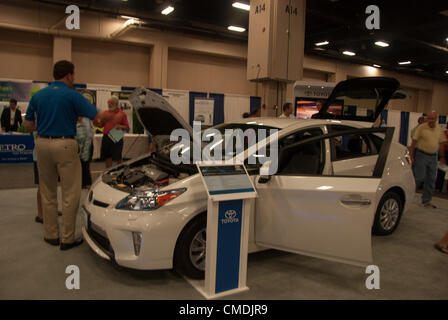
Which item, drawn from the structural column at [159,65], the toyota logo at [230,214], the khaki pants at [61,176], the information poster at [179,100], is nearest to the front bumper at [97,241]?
the khaki pants at [61,176]

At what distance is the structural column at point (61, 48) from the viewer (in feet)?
38.2

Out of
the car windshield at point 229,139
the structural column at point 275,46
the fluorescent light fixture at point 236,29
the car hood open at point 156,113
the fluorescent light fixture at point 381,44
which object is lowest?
the car windshield at point 229,139

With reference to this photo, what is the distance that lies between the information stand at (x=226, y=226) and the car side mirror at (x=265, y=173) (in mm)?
266

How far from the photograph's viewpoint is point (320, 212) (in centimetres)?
286

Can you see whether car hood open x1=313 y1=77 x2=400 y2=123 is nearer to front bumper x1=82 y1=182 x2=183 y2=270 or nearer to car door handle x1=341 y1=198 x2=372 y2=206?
car door handle x1=341 y1=198 x2=372 y2=206

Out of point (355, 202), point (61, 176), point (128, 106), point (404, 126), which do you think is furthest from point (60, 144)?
point (404, 126)

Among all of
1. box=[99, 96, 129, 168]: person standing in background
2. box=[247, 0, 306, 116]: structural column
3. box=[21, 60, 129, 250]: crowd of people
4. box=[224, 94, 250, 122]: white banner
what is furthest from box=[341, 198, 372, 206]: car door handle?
box=[224, 94, 250, 122]: white banner

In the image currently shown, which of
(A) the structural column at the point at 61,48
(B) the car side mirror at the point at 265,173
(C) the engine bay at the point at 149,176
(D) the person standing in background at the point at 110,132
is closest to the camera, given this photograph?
(B) the car side mirror at the point at 265,173

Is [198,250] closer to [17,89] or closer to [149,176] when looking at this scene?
[149,176]

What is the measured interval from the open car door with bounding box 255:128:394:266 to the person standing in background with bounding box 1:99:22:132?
28.4 feet

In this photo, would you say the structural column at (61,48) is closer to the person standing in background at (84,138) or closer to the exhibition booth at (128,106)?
the exhibition booth at (128,106)

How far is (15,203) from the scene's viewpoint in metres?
5.38

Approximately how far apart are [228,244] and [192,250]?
367 millimetres

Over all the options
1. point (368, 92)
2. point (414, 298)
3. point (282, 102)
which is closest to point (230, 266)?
point (414, 298)
